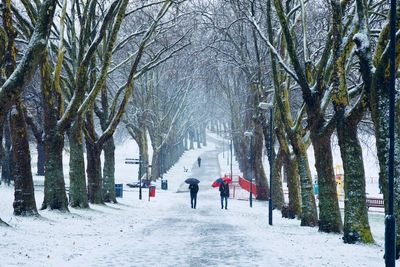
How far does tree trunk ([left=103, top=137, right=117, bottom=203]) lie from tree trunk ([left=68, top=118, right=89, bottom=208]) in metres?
6.18

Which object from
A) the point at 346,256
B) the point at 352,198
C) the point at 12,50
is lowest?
the point at 346,256

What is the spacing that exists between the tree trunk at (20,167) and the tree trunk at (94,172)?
26.1 feet

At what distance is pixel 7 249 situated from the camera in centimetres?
1082

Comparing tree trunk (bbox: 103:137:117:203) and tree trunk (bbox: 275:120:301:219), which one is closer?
tree trunk (bbox: 275:120:301:219)

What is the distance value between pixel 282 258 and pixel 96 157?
14.9 m

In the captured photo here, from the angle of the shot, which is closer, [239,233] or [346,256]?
[346,256]

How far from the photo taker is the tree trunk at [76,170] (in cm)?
2142

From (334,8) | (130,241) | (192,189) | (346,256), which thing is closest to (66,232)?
(130,241)

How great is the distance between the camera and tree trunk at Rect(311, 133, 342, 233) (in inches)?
651

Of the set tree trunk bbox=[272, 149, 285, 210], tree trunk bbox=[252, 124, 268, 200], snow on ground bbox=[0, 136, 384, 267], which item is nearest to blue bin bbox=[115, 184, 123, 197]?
tree trunk bbox=[252, 124, 268, 200]

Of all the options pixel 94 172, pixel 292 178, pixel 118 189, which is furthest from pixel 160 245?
pixel 118 189

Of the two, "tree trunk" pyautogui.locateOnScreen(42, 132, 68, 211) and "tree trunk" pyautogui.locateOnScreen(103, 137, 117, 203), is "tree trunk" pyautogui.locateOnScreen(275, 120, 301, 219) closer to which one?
"tree trunk" pyautogui.locateOnScreen(103, 137, 117, 203)

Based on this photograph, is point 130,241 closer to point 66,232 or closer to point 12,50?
point 66,232

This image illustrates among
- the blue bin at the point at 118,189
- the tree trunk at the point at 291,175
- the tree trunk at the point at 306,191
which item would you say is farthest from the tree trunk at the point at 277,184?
the blue bin at the point at 118,189
